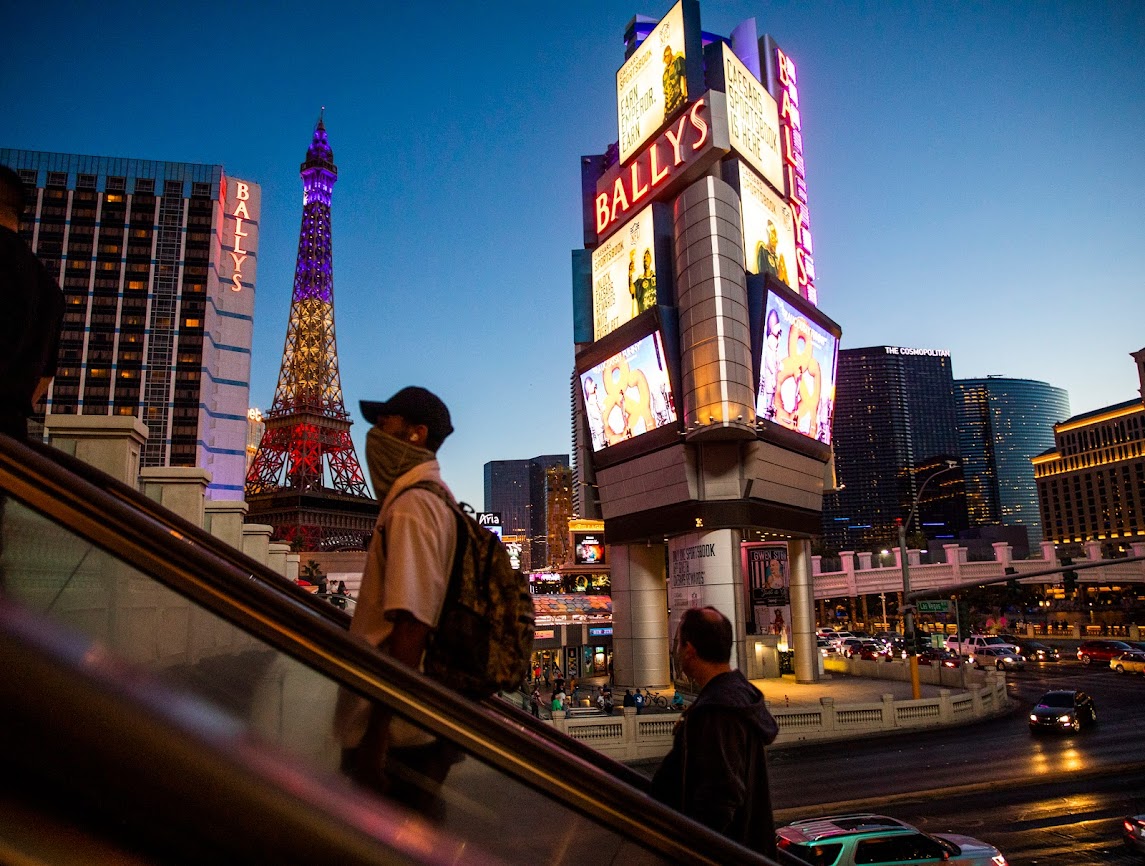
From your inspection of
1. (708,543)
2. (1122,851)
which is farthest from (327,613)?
(708,543)

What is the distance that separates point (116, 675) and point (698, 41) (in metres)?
36.7

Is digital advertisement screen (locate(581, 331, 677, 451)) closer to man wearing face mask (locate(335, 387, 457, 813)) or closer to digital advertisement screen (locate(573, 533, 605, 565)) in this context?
man wearing face mask (locate(335, 387, 457, 813))

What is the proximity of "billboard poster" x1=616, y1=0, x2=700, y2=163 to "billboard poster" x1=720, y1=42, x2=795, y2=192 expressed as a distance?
1.99 m

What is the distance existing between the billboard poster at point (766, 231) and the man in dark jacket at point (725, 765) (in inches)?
1222

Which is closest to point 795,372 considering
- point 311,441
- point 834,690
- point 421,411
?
point 834,690

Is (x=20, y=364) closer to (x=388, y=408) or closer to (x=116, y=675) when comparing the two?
(x=388, y=408)

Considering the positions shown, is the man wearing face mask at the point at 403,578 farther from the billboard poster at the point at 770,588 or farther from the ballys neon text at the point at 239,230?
the ballys neon text at the point at 239,230

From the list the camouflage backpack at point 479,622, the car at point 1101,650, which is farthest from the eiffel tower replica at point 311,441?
the camouflage backpack at point 479,622

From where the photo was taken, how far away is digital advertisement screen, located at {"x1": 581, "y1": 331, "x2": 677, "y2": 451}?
106 feet

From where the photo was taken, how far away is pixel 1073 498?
473 ft

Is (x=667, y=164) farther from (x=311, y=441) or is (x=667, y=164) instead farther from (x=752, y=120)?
(x=311, y=441)

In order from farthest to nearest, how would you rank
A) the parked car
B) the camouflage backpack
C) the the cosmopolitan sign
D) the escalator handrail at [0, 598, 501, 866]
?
the parked car, the the cosmopolitan sign, the camouflage backpack, the escalator handrail at [0, 598, 501, 866]

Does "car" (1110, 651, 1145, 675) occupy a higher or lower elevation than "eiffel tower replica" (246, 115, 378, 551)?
lower

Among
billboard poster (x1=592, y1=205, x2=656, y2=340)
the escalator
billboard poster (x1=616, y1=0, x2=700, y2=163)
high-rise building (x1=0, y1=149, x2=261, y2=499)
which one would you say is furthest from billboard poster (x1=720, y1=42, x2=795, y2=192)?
high-rise building (x1=0, y1=149, x2=261, y2=499)
